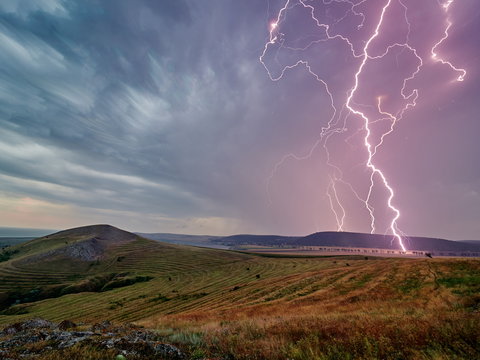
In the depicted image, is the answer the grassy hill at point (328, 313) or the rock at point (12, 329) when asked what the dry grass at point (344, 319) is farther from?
the rock at point (12, 329)

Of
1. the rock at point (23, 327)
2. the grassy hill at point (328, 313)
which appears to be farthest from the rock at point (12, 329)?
the grassy hill at point (328, 313)

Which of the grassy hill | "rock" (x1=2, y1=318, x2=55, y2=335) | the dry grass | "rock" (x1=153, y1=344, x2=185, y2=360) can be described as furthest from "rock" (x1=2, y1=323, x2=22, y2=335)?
"rock" (x1=153, y1=344, x2=185, y2=360)

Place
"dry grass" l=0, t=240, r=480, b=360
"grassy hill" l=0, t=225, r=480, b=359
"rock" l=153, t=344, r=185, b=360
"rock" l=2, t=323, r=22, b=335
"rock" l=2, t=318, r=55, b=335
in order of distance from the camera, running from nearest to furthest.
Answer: "dry grass" l=0, t=240, r=480, b=360, "grassy hill" l=0, t=225, r=480, b=359, "rock" l=153, t=344, r=185, b=360, "rock" l=2, t=323, r=22, b=335, "rock" l=2, t=318, r=55, b=335

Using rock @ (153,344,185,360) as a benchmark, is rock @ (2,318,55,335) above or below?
below

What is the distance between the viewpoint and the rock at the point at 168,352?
22.9 feet

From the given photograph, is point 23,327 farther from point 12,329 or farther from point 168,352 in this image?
point 168,352

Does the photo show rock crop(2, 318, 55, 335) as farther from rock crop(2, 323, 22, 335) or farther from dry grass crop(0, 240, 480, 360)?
dry grass crop(0, 240, 480, 360)

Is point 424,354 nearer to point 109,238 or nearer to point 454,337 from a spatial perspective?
point 454,337

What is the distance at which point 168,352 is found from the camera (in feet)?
23.4

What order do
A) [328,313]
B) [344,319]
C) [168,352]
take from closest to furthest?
[168,352] → [344,319] → [328,313]

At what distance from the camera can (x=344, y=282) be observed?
24.8m

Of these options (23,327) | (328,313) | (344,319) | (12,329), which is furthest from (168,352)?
(23,327)

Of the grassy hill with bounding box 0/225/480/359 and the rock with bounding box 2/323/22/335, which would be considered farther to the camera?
the rock with bounding box 2/323/22/335

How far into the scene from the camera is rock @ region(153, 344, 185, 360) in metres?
6.96
